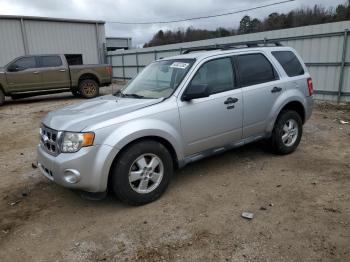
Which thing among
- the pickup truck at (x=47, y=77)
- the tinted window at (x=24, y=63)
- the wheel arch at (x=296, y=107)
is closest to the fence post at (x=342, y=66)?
the wheel arch at (x=296, y=107)

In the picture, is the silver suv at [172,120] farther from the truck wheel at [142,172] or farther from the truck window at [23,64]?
the truck window at [23,64]

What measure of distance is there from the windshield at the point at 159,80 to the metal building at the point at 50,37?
18.2m

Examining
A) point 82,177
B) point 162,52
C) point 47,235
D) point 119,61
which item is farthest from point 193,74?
point 119,61

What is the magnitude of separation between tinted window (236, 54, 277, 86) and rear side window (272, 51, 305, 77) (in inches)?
11.1

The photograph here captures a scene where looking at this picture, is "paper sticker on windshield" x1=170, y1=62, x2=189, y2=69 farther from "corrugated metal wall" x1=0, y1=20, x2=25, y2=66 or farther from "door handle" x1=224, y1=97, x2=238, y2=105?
"corrugated metal wall" x1=0, y1=20, x2=25, y2=66

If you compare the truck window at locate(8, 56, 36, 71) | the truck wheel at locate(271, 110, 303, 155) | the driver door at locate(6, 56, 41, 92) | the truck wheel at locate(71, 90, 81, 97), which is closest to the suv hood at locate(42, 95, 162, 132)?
the truck wheel at locate(271, 110, 303, 155)

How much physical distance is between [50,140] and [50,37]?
1983 centimetres

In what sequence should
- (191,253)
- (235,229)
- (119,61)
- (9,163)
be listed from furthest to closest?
(119,61)
(9,163)
(235,229)
(191,253)

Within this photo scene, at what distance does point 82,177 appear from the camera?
3291mm

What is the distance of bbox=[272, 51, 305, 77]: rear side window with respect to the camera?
5.04 m

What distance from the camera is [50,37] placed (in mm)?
21047

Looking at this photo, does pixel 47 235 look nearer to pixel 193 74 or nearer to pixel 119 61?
pixel 193 74

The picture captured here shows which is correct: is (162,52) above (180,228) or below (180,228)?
above

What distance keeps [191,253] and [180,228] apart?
1.41ft
